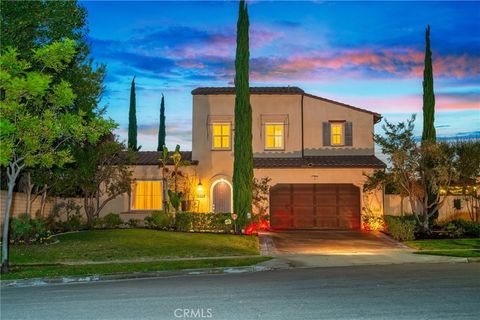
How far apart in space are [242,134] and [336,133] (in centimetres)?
666

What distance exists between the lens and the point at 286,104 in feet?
102

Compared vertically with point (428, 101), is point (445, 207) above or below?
below

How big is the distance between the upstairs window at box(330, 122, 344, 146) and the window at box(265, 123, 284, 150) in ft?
9.08

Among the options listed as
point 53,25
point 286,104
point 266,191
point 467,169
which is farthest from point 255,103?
point 53,25

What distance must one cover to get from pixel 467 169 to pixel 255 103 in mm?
11542

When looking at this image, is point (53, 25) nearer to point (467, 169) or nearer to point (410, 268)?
point (410, 268)

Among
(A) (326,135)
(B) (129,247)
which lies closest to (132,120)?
(A) (326,135)

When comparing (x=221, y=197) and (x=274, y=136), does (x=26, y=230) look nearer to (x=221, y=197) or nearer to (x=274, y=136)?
(x=221, y=197)

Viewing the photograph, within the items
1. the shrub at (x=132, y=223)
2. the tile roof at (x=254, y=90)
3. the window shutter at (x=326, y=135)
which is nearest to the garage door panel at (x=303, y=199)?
the window shutter at (x=326, y=135)

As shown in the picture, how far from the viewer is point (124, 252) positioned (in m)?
19.5

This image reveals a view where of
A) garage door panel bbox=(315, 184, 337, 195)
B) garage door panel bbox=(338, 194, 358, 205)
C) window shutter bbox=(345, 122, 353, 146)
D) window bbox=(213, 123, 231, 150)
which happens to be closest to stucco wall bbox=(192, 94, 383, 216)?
window shutter bbox=(345, 122, 353, 146)

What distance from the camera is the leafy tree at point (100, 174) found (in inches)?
1027

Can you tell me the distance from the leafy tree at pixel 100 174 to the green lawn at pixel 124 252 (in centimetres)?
337

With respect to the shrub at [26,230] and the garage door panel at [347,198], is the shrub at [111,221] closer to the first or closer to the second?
the shrub at [26,230]
